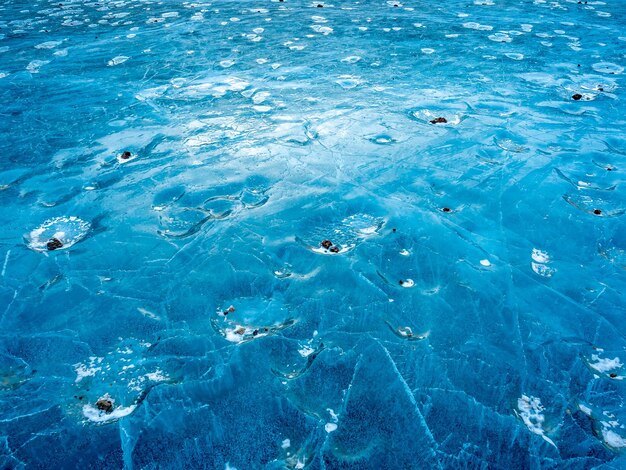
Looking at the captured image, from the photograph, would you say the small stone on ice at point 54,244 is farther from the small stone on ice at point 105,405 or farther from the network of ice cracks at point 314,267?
the small stone on ice at point 105,405

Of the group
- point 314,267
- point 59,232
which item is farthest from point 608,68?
point 59,232

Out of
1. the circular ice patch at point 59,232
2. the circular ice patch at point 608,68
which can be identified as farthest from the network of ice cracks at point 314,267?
the circular ice patch at point 608,68

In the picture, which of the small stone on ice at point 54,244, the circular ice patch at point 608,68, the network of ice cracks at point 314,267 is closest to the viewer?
the network of ice cracks at point 314,267

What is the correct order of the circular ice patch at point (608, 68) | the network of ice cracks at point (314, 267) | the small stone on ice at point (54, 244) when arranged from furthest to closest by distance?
the circular ice patch at point (608, 68), the small stone on ice at point (54, 244), the network of ice cracks at point (314, 267)

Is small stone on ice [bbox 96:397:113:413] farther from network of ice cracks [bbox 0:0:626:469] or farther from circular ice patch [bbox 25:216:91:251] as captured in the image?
circular ice patch [bbox 25:216:91:251]

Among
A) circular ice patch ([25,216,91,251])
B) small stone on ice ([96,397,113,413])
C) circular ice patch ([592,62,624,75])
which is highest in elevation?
circular ice patch ([592,62,624,75])

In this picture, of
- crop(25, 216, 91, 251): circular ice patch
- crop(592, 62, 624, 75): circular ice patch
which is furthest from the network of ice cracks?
crop(592, 62, 624, 75): circular ice patch
